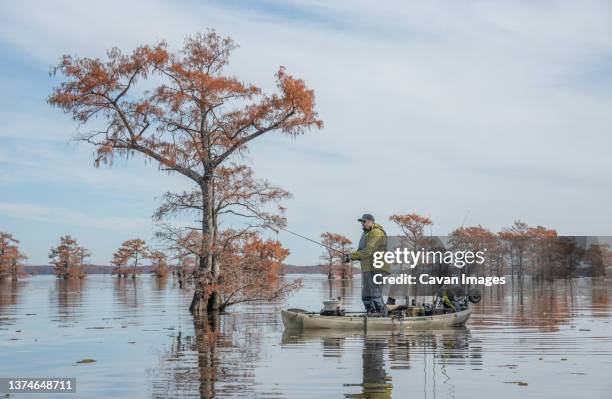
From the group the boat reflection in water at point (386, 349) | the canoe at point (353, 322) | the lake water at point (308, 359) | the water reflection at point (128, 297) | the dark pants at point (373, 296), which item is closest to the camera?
the lake water at point (308, 359)

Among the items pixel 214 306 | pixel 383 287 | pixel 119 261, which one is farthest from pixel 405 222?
pixel 383 287

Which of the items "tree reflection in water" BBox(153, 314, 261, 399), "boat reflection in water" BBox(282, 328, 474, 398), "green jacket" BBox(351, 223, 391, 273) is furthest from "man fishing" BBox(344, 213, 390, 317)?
"tree reflection in water" BBox(153, 314, 261, 399)

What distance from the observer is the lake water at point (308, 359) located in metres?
12.8

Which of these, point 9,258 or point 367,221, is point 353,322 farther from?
point 9,258

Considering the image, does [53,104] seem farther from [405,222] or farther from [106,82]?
[405,222]

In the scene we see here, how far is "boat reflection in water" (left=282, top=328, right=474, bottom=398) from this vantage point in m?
13.3

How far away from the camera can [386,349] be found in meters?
18.6

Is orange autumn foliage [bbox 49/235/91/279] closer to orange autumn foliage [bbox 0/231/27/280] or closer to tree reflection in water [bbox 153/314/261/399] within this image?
orange autumn foliage [bbox 0/231/27/280]

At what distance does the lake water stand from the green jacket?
2094mm

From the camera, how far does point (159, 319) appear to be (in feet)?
96.9

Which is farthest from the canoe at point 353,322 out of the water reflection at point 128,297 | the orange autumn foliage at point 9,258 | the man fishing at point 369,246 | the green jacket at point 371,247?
the orange autumn foliage at point 9,258

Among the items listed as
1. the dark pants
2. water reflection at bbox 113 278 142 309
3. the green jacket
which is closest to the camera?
the green jacket

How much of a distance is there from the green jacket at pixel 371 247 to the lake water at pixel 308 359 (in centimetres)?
209

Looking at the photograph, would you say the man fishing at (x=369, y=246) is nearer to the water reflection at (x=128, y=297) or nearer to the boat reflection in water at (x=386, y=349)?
the boat reflection in water at (x=386, y=349)
